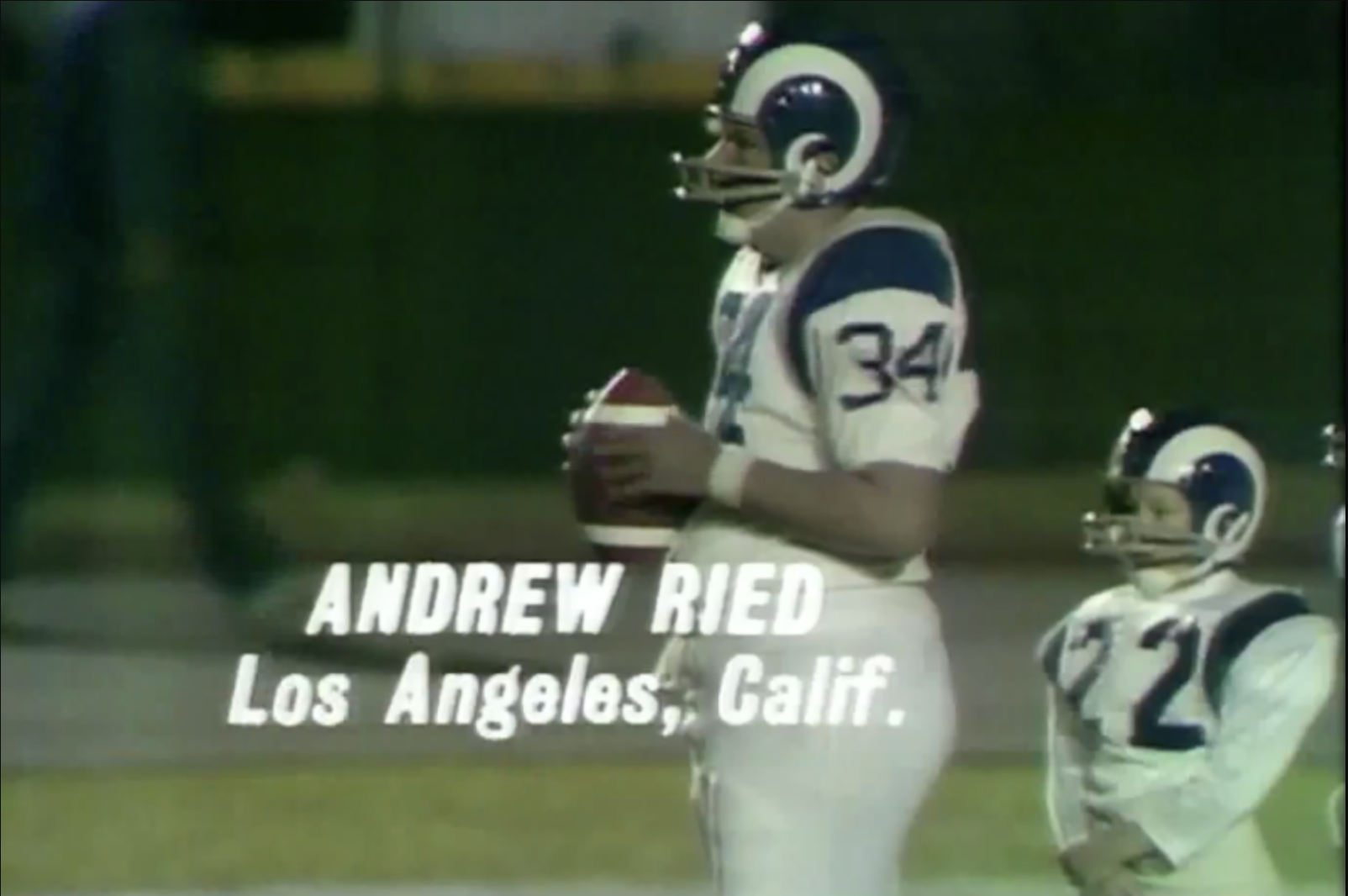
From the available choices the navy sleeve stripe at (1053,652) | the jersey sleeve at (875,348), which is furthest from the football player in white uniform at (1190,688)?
the jersey sleeve at (875,348)

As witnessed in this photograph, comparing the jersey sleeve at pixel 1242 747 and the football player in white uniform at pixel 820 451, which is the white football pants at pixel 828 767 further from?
the jersey sleeve at pixel 1242 747

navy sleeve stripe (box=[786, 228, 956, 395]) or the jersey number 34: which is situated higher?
navy sleeve stripe (box=[786, 228, 956, 395])

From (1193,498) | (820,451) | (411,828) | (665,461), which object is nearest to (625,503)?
(665,461)

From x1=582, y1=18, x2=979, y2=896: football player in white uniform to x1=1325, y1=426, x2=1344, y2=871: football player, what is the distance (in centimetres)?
54

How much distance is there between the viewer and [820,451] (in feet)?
10.4

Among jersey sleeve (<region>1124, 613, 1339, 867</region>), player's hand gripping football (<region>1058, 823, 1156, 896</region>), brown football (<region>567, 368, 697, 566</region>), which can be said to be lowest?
player's hand gripping football (<region>1058, 823, 1156, 896</region>)

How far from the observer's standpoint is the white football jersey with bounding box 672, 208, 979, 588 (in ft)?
10.3

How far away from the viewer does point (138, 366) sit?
169 inches

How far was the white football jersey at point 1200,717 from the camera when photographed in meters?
3.41

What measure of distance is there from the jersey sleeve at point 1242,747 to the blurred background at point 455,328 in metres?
0.33

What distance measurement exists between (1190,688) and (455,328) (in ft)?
4.02

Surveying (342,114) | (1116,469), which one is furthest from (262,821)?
(1116,469)

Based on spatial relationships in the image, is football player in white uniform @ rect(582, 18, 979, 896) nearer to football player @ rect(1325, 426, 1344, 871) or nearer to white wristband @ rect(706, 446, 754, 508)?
white wristband @ rect(706, 446, 754, 508)

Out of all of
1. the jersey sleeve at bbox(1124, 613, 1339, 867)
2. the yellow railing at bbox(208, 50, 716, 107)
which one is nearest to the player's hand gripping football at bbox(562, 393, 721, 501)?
the jersey sleeve at bbox(1124, 613, 1339, 867)
